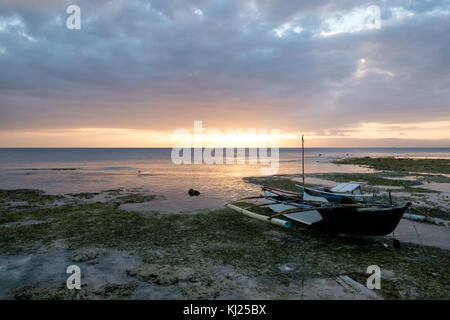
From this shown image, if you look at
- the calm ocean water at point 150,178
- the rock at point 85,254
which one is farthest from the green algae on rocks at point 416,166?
the rock at point 85,254

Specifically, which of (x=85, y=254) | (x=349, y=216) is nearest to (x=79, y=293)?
(x=85, y=254)

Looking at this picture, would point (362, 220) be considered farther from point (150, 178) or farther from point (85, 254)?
point (150, 178)

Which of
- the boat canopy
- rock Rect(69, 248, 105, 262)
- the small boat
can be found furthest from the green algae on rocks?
rock Rect(69, 248, 105, 262)

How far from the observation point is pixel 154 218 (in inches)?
589

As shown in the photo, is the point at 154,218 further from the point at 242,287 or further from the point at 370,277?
the point at 370,277

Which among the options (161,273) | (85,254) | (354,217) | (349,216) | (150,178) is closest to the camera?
(161,273)

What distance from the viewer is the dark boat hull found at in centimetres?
966

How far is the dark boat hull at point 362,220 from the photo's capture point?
9.66 meters

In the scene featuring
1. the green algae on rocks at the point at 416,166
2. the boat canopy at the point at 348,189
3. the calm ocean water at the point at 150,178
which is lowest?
the calm ocean water at the point at 150,178

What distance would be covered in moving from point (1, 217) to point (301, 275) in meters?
17.2

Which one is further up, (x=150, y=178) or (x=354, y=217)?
A: (x=354, y=217)

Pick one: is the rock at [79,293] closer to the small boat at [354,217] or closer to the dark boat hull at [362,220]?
the small boat at [354,217]

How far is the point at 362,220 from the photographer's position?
1019cm
